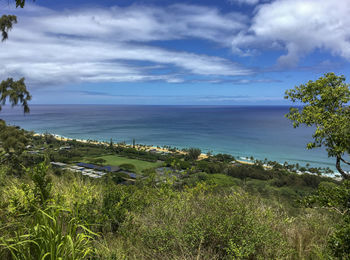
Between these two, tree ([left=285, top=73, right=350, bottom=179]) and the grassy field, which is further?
the grassy field

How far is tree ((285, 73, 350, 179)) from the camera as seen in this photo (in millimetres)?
3472

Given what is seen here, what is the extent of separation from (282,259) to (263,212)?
1.17m

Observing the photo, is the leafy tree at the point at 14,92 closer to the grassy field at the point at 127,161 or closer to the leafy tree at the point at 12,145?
the leafy tree at the point at 12,145

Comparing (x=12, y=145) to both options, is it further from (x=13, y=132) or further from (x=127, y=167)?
(x=127, y=167)

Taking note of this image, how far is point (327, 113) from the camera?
387 centimetres

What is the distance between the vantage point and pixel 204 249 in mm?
3055

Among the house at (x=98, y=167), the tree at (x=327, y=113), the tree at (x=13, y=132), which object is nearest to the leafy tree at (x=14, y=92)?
the tree at (x=13, y=132)

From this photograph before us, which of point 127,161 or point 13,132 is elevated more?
point 13,132

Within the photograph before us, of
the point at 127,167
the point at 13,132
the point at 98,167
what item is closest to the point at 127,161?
the point at 127,167

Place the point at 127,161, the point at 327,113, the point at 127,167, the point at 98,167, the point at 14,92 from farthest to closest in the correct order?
the point at 127,161 < the point at 127,167 < the point at 98,167 < the point at 14,92 < the point at 327,113

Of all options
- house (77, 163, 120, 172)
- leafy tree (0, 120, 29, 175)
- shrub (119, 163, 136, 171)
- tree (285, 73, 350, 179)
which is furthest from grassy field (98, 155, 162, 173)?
tree (285, 73, 350, 179)

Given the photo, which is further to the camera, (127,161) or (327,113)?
(127,161)

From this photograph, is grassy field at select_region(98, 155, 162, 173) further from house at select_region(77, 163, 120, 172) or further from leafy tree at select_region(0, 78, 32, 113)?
leafy tree at select_region(0, 78, 32, 113)

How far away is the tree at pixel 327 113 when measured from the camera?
3.47 meters
